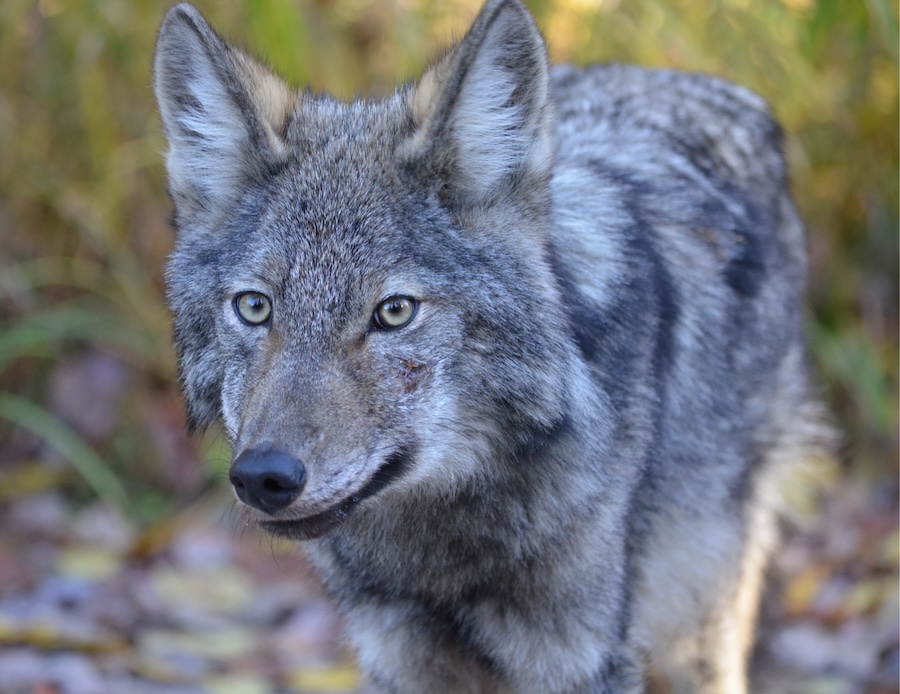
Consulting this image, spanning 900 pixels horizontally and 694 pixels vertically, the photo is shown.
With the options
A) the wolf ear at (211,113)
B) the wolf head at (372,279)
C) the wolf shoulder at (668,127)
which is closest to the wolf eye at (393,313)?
the wolf head at (372,279)

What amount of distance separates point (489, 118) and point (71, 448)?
13.0ft

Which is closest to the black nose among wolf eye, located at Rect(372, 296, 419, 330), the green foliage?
wolf eye, located at Rect(372, 296, 419, 330)

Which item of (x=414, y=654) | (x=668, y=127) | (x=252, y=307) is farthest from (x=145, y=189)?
(x=414, y=654)

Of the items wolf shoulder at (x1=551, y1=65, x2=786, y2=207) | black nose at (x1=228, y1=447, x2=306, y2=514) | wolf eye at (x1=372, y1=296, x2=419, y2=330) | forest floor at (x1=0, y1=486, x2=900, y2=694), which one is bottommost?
forest floor at (x1=0, y1=486, x2=900, y2=694)

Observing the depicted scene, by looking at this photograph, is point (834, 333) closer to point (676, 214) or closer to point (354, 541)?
point (676, 214)

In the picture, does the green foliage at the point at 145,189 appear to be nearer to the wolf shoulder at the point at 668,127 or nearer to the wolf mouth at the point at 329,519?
the wolf shoulder at the point at 668,127

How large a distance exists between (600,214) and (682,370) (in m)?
0.68

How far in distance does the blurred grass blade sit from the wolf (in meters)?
2.89

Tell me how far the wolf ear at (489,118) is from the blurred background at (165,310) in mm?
2513

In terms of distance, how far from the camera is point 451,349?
2.89m

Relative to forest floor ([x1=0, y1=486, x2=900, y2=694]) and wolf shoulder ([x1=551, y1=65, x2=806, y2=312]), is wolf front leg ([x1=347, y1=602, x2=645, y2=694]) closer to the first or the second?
forest floor ([x1=0, y1=486, x2=900, y2=694])

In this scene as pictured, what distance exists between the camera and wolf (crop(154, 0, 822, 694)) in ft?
Answer: 9.27

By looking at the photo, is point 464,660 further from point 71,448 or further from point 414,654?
point 71,448

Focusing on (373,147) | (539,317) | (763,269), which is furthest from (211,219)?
(763,269)
